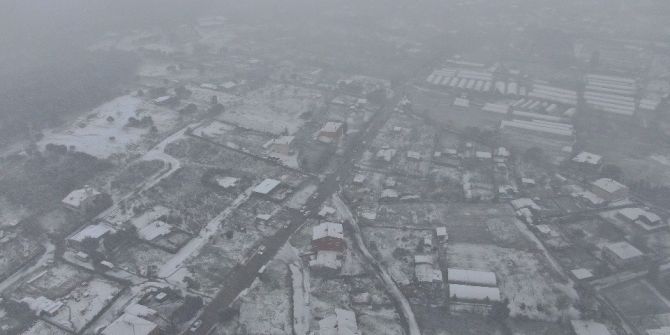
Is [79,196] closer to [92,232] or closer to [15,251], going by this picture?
[92,232]

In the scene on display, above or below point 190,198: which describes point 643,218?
above

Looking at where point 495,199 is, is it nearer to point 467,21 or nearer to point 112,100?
point 112,100

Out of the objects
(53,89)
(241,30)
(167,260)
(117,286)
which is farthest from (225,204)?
(241,30)

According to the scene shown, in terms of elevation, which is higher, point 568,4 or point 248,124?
point 568,4

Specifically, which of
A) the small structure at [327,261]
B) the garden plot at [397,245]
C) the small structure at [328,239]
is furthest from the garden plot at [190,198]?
the garden plot at [397,245]

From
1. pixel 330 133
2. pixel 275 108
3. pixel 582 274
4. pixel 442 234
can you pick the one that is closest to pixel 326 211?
pixel 442 234

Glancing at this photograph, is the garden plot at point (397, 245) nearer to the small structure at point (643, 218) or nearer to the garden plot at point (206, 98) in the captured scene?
the small structure at point (643, 218)
